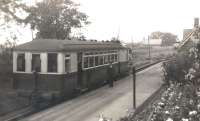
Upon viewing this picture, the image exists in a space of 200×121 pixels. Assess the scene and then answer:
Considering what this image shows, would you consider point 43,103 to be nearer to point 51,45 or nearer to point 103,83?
point 51,45

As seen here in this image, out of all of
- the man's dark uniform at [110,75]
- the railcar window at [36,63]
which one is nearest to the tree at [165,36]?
the man's dark uniform at [110,75]

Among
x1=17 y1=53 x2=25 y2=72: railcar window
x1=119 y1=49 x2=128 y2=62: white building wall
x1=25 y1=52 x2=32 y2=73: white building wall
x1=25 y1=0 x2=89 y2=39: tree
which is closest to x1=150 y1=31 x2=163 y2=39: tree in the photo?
x1=25 y1=0 x2=89 y2=39: tree

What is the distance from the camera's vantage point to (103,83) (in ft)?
75.2

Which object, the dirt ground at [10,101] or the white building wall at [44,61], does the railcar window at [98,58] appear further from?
the dirt ground at [10,101]

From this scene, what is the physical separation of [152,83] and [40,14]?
575 inches

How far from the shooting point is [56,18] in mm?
35375

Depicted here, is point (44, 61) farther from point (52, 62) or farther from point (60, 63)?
point (60, 63)

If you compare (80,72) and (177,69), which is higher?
(80,72)

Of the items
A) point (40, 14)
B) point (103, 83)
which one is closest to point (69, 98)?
point (103, 83)

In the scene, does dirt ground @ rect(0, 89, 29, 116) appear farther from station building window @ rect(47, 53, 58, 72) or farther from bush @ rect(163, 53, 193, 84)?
bush @ rect(163, 53, 193, 84)

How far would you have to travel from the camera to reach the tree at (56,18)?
34.2 m

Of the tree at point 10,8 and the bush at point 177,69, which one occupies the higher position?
the tree at point 10,8

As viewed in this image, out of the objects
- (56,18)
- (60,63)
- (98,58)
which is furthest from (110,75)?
(56,18)

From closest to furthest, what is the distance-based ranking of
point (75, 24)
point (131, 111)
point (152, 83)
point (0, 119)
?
point (0, 119) → point (131, 111) → point (152, 83) → point (75, 24)
